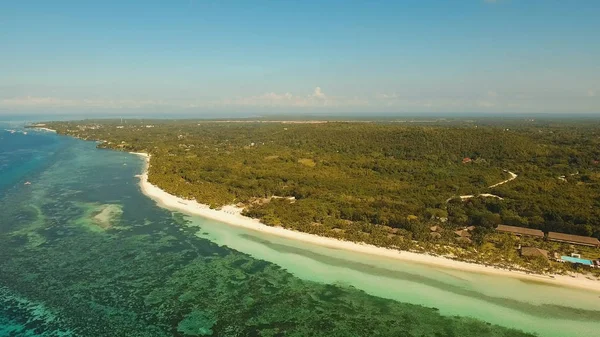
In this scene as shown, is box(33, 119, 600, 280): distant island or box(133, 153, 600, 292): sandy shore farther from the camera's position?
box(33, 119, 600, 280): distant island

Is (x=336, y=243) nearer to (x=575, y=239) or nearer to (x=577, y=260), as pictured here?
(x=577, y=260)

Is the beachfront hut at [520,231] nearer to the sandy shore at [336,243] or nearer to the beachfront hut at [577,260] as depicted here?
the beachfront hut at [577,260]

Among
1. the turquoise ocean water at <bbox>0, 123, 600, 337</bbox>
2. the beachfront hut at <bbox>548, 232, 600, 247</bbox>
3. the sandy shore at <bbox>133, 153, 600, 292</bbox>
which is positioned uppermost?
the beachfront hut at <bbox>548, 232, 600, 247</bbox>

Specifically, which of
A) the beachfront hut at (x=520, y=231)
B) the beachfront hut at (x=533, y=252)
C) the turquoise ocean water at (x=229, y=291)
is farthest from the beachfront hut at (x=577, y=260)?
the beachfront hut at (x=520, y=231)

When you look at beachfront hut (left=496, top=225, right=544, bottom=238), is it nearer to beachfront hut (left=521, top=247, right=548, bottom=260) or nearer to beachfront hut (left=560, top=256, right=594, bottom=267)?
beachfront hut (left=521, top=247, right=548, bottom=260)

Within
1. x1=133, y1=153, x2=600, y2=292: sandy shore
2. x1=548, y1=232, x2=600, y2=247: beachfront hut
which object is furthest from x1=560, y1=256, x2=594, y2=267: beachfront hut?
x1=548, y1=232, x2=600, y2=247: beachfront hut

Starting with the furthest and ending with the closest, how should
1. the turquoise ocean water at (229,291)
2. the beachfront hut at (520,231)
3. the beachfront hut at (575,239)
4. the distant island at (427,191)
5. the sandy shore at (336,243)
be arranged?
the beachfront hut at (520,231), the distant island at (427,191), the beachfront hut at (575,239), the sandy shore at (336,243), the turquoise ocean water at (229,291)

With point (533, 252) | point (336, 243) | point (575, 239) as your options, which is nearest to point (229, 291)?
point (336, 243)
